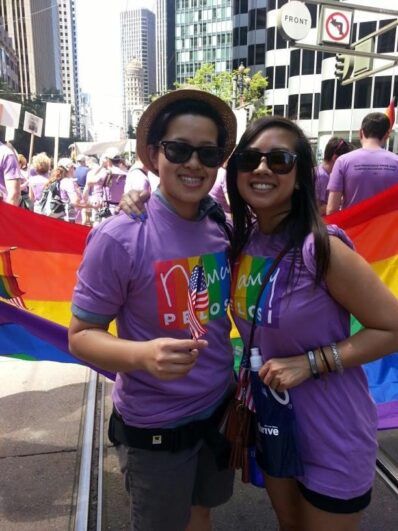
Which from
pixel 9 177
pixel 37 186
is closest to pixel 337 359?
pixel 9 177

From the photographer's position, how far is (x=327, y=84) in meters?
34.6

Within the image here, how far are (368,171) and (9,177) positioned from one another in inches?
152

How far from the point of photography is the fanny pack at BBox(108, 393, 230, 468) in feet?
5.31

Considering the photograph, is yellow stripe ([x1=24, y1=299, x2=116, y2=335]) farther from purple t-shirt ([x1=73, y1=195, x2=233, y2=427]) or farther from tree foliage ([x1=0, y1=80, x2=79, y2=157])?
tree foliage ([x1=0, y1=80, x2=79, y2=157])

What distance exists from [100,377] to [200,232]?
2.53 m

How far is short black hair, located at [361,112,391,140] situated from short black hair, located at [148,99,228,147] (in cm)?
336

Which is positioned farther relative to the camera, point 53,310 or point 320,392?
point 53,310

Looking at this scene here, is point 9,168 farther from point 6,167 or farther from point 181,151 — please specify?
point 181,151

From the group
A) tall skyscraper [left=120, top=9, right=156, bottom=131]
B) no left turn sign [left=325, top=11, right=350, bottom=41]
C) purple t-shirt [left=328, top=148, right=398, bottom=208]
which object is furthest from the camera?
tall skyscraper [left=120, top=9, right=156, bottom=131]

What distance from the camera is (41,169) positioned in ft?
32.7

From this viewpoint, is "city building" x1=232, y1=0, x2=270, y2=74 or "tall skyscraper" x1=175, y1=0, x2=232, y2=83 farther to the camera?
"tall skyscraper" x1=175, y1=0, x2=232, y2=83

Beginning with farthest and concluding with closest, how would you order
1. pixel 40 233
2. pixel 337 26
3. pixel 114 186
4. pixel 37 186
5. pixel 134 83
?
1. pixel 134 83
2. pixel 337 26
3. pixel 114 186
4. pixel 37 186
5. pixel 40 233

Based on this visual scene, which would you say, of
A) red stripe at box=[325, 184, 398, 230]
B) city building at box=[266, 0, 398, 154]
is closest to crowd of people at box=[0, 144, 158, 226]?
red stripe at box=[325, 184, 398, 230]

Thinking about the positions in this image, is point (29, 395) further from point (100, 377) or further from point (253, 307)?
point (253, 307)
